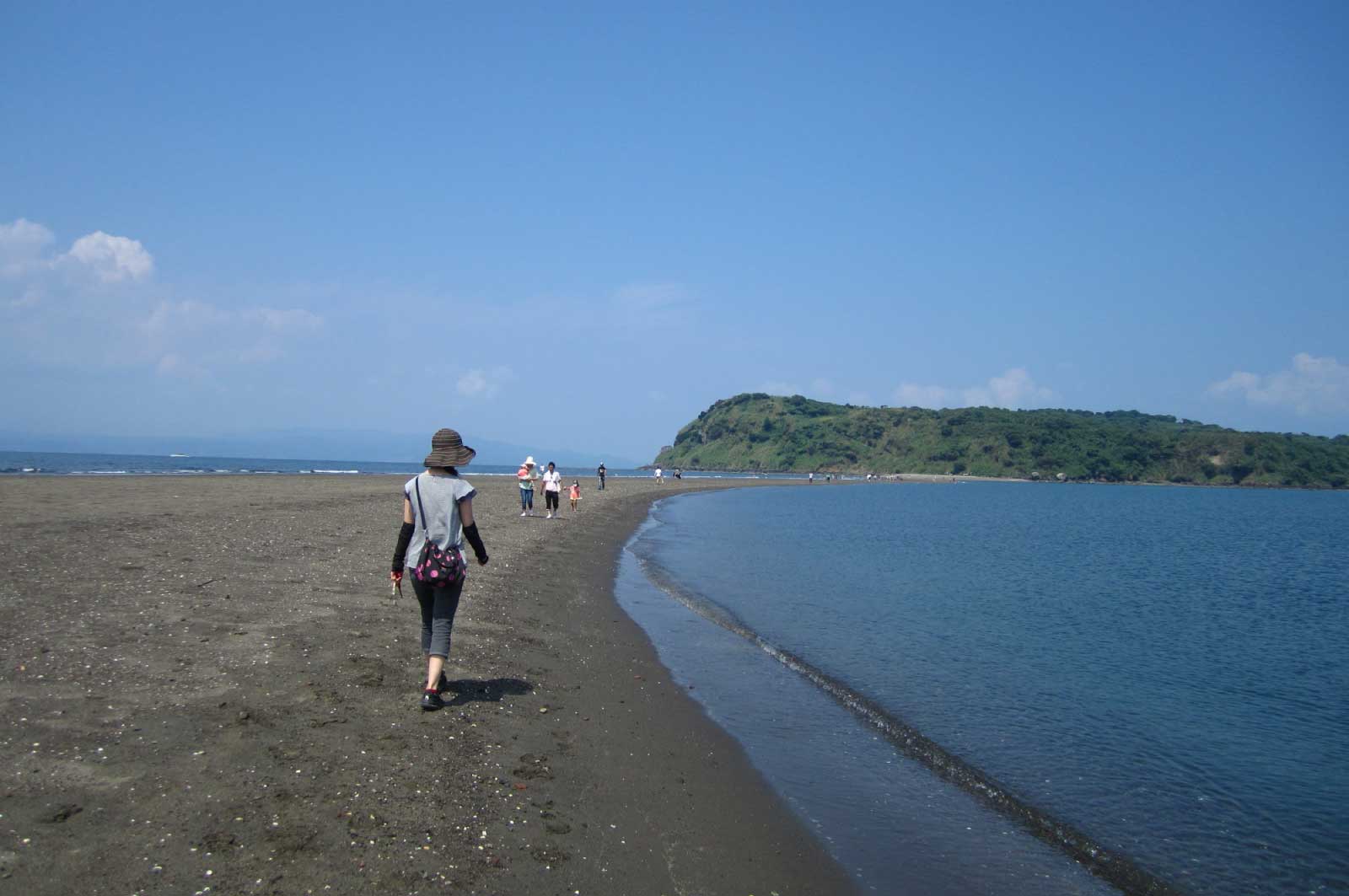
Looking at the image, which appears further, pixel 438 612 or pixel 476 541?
pixel 476 541

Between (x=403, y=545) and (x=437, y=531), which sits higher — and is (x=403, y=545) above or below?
below

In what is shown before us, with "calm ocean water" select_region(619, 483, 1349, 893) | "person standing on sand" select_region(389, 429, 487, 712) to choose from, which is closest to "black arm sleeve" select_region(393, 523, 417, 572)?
"person standing on sand" select_region(389, 429, 487, 712)

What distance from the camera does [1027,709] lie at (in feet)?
35.5

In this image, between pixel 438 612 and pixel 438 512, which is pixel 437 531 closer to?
pixel 438 512

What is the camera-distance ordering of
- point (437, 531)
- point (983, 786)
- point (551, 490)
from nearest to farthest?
point (437, 531), point (983, 786), point (551, 490)

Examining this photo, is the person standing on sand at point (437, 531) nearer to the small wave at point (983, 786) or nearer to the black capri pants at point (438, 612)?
the black capri pants at point (438, 612)

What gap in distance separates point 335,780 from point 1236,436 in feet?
753

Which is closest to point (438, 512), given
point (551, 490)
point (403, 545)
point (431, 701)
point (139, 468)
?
point (403, 545)

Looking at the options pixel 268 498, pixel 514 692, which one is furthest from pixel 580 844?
pixel 268 498

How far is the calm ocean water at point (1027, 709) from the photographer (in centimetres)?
681

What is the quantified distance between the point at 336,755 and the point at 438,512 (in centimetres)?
216

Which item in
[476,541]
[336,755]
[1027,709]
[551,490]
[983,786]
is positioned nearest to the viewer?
[336,755]

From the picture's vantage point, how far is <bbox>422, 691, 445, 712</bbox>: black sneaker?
7.36m

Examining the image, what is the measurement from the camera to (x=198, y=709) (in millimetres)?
6555
